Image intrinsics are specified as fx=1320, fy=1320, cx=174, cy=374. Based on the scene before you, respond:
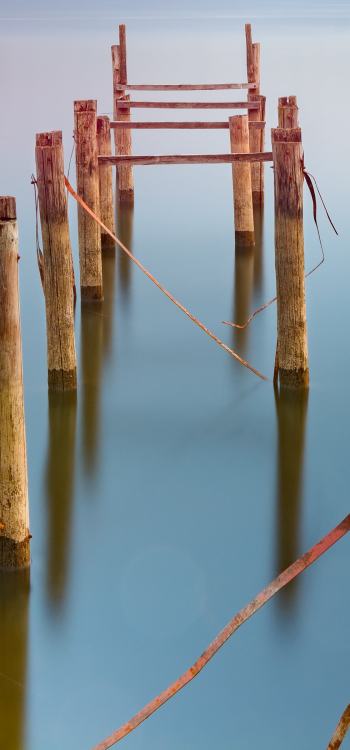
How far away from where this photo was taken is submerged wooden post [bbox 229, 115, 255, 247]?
461 inches

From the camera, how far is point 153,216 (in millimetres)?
15578

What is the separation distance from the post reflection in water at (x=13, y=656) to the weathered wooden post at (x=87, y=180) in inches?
178

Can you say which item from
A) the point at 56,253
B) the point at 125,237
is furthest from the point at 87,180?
the point at 125,237

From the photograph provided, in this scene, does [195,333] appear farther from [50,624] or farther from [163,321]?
[50,624]

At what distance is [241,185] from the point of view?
39.8 ft

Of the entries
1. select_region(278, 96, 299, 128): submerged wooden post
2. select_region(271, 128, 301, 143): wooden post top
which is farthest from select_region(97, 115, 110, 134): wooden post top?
select_region(271, 128, 301, 143): wooden post top

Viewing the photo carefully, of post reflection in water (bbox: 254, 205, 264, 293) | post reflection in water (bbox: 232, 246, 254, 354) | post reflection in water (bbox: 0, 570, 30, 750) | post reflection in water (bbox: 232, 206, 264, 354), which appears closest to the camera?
post reflection in water (bbox: 0, 570, 30, 750)

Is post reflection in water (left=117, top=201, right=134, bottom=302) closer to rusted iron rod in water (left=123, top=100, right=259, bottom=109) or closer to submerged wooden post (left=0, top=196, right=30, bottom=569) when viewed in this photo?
rusted iron rod in water (left=123, top=100, right=259, bottom=109)

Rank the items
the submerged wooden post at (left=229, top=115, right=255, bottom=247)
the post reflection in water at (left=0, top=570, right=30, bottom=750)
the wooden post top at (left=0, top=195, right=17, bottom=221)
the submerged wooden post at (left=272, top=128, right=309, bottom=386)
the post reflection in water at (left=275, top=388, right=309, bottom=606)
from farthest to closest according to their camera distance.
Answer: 1. the submerged wooden post at (left=229, top=115, right=255, bottom=247)
2. the submerged wooden post at (left=272, top=128, right=309, bottom=386)
3. the post reflection in water at (left=275, top=388, right=309, bottom=606)
4. the wooden post top at (left=0, top=195, right=17, bottom=221)
5. the post reflection in water at (left=0, top=570, right=30, bottom=750)

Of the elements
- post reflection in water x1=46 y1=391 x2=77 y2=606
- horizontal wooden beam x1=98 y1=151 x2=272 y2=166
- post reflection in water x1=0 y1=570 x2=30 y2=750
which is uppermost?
horizontal wooden beam x1=98 y1=151 x2=272 y2=166

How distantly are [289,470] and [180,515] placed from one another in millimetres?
901

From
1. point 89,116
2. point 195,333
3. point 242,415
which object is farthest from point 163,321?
point 242,415

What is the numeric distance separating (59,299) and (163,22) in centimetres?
5033

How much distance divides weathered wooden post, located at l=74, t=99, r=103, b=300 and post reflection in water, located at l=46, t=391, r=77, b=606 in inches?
81.5
